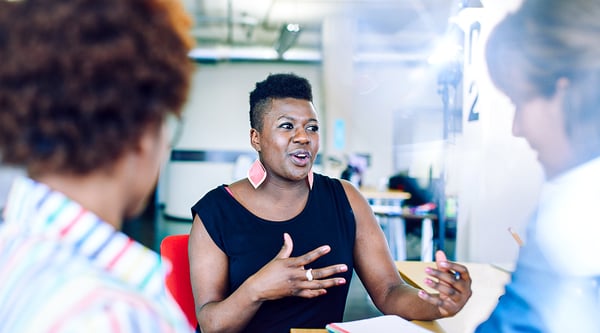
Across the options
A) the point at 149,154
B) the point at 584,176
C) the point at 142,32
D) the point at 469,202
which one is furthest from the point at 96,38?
the point at 469,202

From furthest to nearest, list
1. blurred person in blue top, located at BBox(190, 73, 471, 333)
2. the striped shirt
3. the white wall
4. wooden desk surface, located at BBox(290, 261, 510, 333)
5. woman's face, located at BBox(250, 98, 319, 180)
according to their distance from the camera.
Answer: the white wall < woman's face, located at BBox(250, 98, 319, 180) < blurred person in blue top, located at BBox(190, 73, 471, 333) < wooden desk surface, located at BBox(290, 261, 510, 333) < the striped shirt

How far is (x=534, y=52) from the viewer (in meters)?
1.35

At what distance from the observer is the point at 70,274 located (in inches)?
21.4

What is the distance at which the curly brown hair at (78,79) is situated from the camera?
0.58 metres

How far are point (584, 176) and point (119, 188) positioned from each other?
1082mm

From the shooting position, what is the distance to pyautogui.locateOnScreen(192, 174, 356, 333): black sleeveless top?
1521 mm

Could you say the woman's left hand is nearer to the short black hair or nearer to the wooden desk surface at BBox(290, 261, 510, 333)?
the wooden desk surface at BBox(290, 261, 510, 333)

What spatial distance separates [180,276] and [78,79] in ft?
3.64

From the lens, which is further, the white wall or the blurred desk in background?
the white wall

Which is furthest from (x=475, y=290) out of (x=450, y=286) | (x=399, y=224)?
(x=399, y=224)

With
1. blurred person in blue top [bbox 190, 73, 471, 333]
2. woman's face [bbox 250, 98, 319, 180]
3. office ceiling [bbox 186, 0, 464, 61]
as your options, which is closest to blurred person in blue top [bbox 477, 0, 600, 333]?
blurred person in blue top [bbox 190, 73, 471, 333]

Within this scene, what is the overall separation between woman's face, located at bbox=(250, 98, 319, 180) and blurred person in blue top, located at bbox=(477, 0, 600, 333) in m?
0.64

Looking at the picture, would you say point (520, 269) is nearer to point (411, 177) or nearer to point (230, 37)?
point (411, 177)

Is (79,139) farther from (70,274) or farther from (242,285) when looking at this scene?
(242,285)
